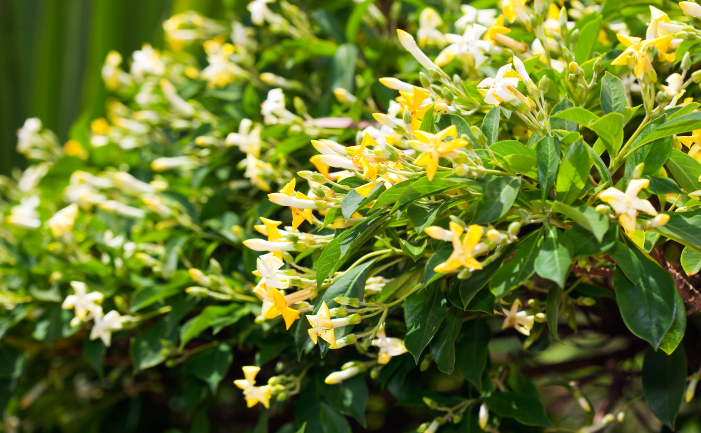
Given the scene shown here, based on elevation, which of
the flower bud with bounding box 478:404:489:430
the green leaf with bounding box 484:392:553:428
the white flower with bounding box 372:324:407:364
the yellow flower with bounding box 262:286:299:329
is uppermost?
the yellow flower with bounding box 262:286:299:329

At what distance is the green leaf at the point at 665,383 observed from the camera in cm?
70

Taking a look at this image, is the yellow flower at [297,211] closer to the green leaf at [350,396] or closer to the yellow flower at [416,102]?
the yellow flower at [416,102]

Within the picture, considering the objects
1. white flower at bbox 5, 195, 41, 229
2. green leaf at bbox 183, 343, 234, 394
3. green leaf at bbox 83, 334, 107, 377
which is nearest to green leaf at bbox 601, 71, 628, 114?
green leaf at bbox 183, 343, 234, 394

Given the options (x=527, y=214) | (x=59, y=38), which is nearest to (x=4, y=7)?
(x=59, y=38)

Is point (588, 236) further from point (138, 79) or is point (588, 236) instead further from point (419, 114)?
point (138, 79)

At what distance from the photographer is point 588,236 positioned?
506 mm

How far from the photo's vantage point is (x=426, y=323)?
602mm

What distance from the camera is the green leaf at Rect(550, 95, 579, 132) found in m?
0.60

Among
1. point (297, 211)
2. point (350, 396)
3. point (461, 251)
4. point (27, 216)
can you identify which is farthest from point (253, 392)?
point (27, 216)

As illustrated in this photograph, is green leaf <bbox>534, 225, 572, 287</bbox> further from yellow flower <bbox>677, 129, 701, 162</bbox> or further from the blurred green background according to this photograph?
the blurred green background

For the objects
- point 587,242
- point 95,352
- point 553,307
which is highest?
point 587,242

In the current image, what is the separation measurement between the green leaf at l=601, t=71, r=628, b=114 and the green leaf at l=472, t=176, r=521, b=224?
0.17m

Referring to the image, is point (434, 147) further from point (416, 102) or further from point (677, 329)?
point (677, 329)

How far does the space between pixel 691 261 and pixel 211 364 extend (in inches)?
29.1
